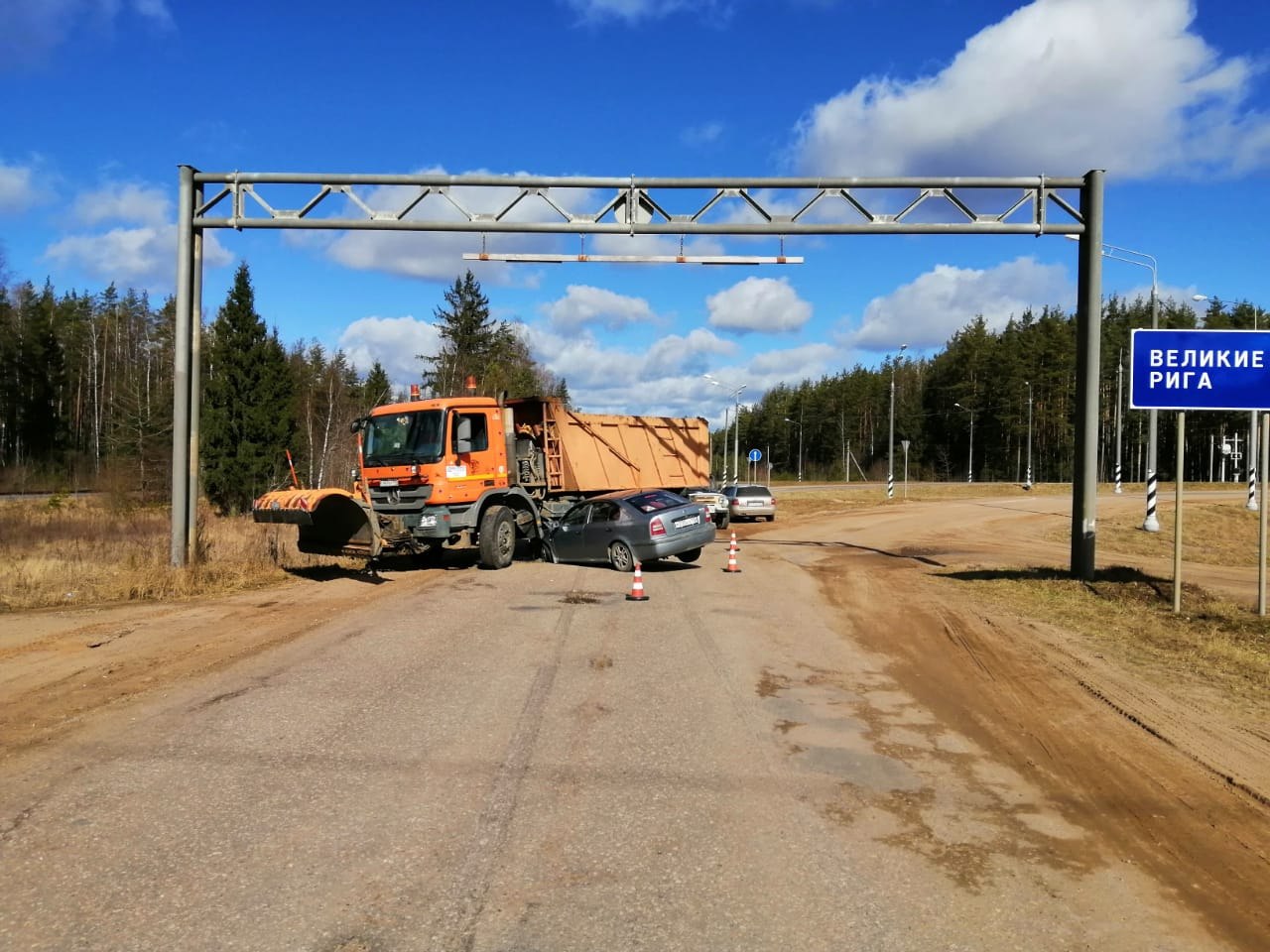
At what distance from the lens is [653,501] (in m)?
18.1

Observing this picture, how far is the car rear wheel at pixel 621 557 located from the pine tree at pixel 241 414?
3338 cm

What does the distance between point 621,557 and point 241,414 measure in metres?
34.9

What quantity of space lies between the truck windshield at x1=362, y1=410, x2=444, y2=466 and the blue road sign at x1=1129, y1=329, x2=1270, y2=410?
1115 cm

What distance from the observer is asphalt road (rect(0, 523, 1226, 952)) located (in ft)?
12.6

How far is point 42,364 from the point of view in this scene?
211 feet

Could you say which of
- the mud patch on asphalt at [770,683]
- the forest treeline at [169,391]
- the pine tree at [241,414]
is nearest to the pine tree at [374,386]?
the forest treeline at [169,391]

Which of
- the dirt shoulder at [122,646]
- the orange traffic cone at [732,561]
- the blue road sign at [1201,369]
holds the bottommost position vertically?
the dirt shoulder at [122,646]

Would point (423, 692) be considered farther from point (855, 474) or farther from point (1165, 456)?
point (855, 474)

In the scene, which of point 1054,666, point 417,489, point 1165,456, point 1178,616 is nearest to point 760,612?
point 1054,666

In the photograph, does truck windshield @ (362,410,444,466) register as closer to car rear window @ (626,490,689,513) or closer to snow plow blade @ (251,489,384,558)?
snow plow blade @ (251,489,384,558)

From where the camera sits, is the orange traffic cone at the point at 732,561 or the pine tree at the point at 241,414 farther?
the pine tree at the point at 241,414

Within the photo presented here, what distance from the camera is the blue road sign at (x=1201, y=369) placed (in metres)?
12.9

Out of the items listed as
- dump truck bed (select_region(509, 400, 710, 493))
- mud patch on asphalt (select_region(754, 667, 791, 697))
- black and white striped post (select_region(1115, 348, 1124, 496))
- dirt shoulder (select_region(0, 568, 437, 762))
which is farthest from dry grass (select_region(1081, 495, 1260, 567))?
dirt shoulder (select_region(0, 568, 437, 762))

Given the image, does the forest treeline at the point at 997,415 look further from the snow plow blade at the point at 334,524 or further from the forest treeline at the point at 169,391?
the snow plow blade at the point at 334,524
